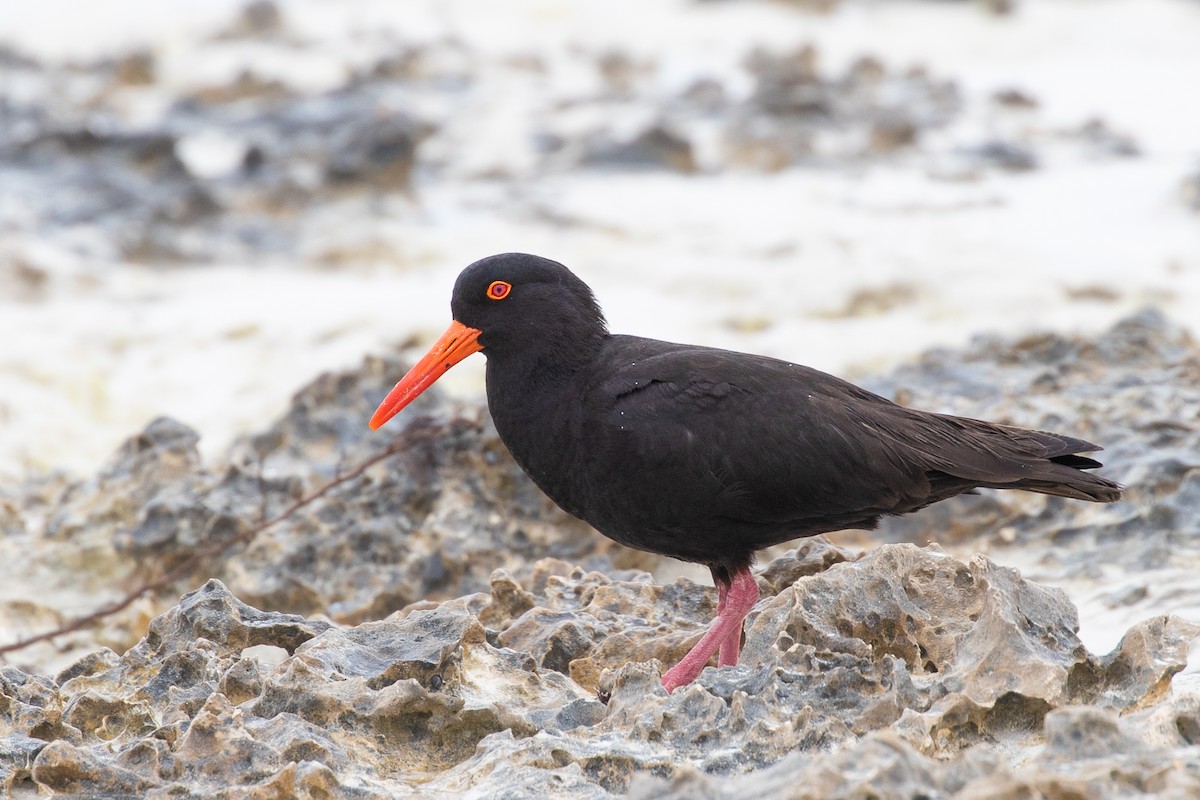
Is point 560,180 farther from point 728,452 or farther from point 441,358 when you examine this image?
point 728,452

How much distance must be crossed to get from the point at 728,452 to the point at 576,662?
83cm

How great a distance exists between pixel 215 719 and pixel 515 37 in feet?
51.5

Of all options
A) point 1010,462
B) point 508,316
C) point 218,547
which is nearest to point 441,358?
point 508,316

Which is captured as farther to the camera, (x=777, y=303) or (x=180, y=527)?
(x=777, y=303)

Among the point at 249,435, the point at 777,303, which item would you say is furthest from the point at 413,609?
the point at 777,303

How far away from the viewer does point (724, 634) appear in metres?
4.33

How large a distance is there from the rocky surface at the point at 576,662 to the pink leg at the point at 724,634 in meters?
0.13

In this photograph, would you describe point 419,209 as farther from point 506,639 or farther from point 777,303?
point 506,639

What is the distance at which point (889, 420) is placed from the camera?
4.82 m

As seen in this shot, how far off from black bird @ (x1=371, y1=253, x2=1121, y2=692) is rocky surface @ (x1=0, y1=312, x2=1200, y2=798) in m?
0.24

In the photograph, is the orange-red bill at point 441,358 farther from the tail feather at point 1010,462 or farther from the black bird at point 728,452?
the tail feather at point 1010,462

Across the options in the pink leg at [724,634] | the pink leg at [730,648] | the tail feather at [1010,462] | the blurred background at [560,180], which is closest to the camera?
the pink leg at [724,634]

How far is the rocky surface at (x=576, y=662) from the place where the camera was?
10.2 feet

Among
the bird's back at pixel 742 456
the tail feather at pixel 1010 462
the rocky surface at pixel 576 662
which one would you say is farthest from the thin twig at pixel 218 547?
the tail feather at pixel 1010 462
